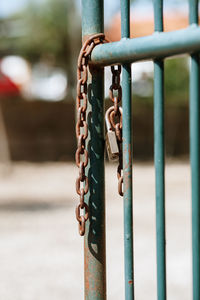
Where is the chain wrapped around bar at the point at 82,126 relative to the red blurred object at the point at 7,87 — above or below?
below

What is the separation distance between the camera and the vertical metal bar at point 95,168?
5.20 feet

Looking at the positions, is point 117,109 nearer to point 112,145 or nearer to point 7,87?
point 112,145

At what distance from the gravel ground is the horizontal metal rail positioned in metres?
2.66

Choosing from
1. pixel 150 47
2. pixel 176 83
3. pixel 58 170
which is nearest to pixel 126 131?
pixel 150 47

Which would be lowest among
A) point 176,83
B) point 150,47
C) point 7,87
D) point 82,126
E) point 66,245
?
point 66,245

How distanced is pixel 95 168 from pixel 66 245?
4.11m

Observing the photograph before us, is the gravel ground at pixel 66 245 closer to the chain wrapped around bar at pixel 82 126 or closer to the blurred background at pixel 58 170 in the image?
the blurred background at pixel 58 170

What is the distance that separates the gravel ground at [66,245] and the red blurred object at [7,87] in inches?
209

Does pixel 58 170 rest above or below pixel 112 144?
Result: below

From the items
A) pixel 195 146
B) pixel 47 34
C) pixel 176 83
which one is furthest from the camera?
pixel 47 34

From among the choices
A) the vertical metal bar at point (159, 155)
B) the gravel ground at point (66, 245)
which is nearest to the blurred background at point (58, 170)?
the gravel ground at point (66, 245)

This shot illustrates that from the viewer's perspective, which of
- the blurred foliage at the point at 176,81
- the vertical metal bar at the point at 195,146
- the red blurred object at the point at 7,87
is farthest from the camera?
the blurred foliage at the point at 176,81

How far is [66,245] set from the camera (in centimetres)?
559

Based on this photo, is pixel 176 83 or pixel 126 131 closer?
pixel 126 131
